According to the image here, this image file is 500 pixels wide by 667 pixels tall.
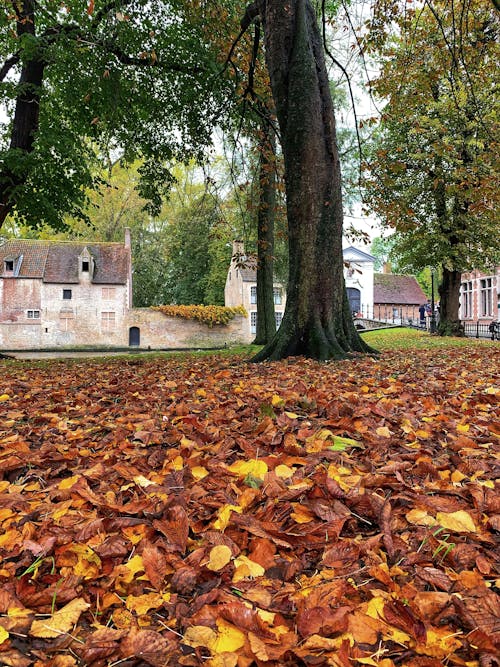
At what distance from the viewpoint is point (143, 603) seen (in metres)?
1.27

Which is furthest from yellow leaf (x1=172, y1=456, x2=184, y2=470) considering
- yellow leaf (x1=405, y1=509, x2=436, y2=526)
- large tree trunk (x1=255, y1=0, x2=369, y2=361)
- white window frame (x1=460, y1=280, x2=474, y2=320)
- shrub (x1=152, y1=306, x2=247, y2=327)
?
white window frame (x1=460, y1=280, x2=474, y2=320)

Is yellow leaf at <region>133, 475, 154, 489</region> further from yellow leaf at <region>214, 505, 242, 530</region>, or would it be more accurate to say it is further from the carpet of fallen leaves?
yellow leaf at <region>214, 505, 242, 530</region>

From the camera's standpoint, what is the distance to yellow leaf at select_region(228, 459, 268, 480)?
209 centimetres

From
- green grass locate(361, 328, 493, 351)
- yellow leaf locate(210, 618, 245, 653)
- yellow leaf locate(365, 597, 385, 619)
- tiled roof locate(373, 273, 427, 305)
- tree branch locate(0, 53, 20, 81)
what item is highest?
tree branch locate(0, 53, 20, 81)

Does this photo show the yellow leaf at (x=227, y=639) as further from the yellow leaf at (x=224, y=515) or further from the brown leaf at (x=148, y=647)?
the yellow leaf at (x=224, y=515)

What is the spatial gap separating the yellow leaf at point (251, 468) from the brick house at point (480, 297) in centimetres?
3601

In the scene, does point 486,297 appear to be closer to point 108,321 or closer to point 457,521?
point 108,321

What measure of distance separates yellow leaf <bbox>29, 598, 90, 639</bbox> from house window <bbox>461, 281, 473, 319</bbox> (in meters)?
40.9

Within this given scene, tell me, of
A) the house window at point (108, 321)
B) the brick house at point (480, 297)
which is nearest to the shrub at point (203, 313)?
the house window at point (108, 321)

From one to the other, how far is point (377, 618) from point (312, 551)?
38 centimetres

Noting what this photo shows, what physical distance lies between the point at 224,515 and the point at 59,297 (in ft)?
127

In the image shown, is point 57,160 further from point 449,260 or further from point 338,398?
point 449,260

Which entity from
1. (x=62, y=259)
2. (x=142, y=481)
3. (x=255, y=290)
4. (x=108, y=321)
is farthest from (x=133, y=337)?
(x=142, y=481)

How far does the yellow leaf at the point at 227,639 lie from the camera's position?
3.58 feet
